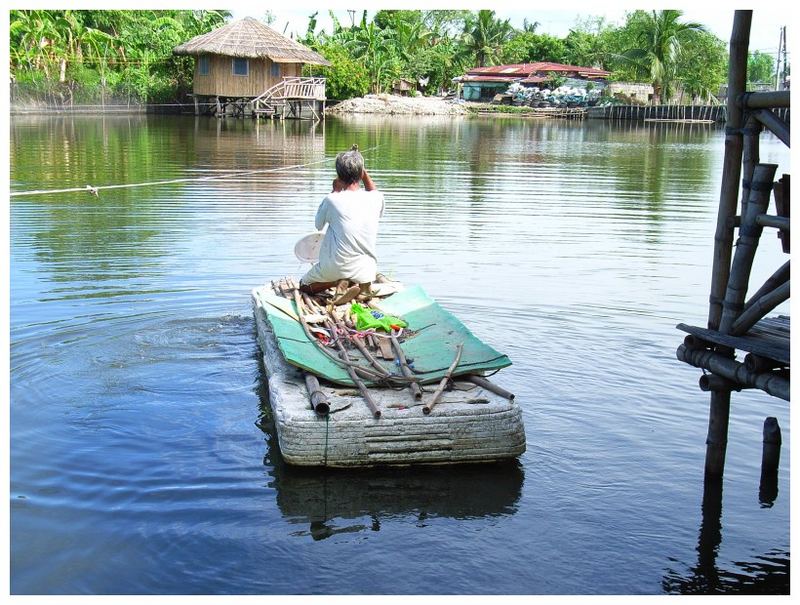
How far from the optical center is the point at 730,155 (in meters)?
5.20

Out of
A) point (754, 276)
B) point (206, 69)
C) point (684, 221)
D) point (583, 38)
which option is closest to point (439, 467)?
point (754, 276)

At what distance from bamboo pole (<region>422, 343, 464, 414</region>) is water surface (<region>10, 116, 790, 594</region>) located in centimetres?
43

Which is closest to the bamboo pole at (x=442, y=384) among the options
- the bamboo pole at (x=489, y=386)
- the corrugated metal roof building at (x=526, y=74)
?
the bamboo pole at (x=489, y=386)

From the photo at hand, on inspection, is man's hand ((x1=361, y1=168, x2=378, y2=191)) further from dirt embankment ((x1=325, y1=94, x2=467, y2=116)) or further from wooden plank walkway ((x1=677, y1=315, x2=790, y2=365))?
dirt embankment ((x1=325, y1=94, x2=467, y2=116))

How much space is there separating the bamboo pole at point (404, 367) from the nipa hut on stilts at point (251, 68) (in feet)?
121

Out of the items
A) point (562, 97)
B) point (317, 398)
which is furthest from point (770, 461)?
point (562, 97)

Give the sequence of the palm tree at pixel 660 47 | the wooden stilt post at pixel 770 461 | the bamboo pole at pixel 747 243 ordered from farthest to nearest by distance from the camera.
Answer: the palm tree at pixel 660 47, the wooden stilt post at pixel 770 461, the bamboo pole at pixel 747 243

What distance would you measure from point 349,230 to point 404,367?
1.71 m

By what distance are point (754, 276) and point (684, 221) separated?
12.7 ft

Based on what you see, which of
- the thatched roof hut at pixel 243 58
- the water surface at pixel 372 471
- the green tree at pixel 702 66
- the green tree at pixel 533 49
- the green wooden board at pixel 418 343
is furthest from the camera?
the green tree at pixel 533 49

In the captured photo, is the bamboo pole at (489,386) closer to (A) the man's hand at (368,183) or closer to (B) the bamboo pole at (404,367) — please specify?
(B) the bamboo pole at (404,367)

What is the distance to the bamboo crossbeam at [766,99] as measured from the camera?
4781 mm

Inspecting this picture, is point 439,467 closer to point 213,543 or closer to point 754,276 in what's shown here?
point 213,543
